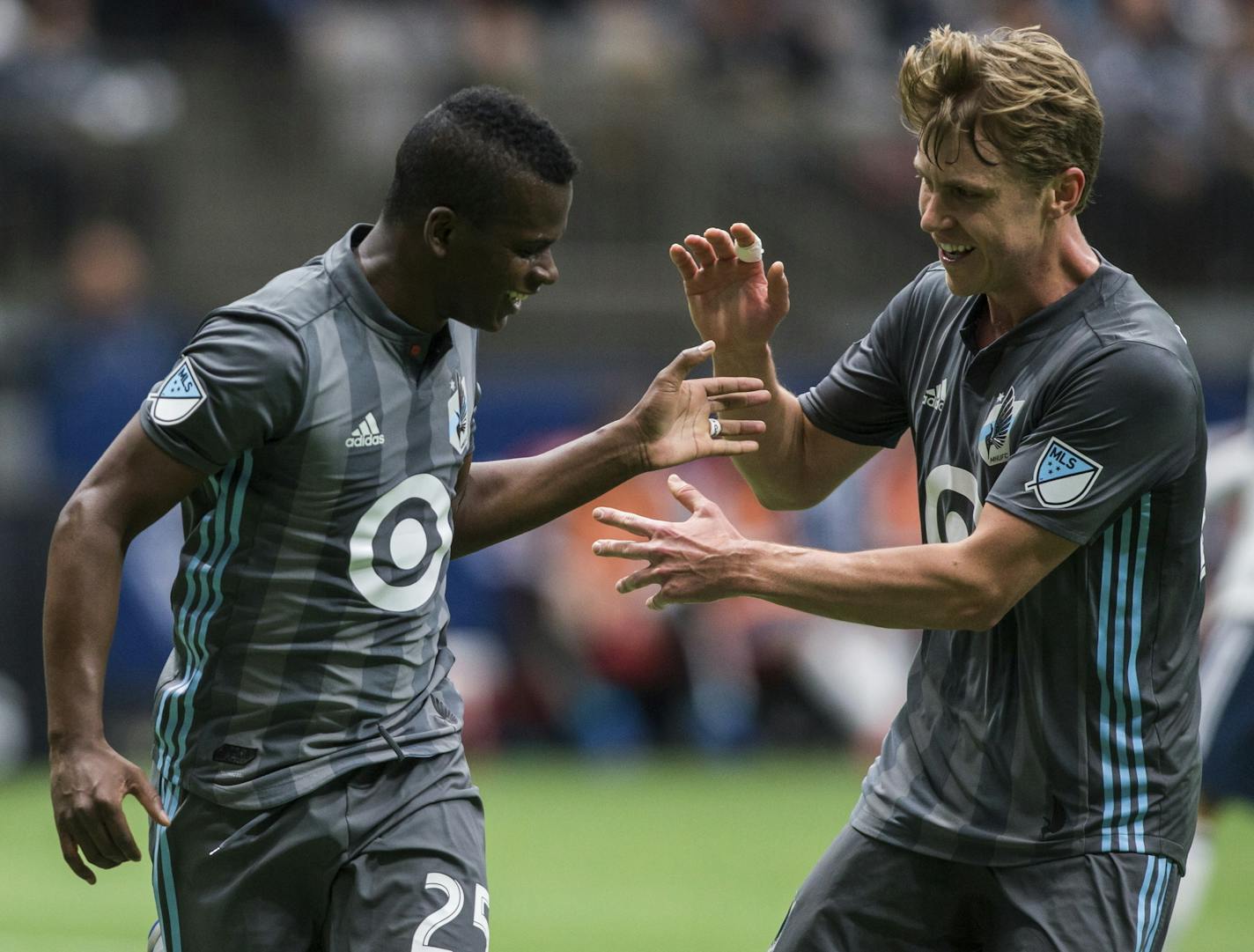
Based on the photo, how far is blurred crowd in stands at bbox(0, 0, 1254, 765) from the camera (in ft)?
37.7

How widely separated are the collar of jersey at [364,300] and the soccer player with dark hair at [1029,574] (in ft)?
2.18

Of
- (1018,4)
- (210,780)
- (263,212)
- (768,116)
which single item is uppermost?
(1018,4)

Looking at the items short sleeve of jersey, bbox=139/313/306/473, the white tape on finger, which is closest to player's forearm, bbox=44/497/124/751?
short sleeve of jersey, bbox=139/313/306/473

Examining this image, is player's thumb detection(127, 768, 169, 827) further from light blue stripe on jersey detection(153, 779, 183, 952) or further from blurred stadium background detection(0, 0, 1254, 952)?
blurred stadium background detection(0, 0, 1254, 952)

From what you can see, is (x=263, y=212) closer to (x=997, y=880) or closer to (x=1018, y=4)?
(x=1018, y=4)

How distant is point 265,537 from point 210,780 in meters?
0.53

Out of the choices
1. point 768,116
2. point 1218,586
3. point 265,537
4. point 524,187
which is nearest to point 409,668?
point 265,537

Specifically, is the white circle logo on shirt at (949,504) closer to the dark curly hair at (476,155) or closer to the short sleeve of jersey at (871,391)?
the short sleeve of jersey at (871,391)

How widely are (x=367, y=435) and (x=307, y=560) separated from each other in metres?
0.29

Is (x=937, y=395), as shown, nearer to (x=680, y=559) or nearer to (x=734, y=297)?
(x=734, y=297)

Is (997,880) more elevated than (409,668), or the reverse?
(409,668)

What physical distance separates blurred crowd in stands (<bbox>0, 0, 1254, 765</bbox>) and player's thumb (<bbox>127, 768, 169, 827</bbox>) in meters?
7.41

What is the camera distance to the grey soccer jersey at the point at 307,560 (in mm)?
3906

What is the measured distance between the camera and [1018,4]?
13.6 meters
